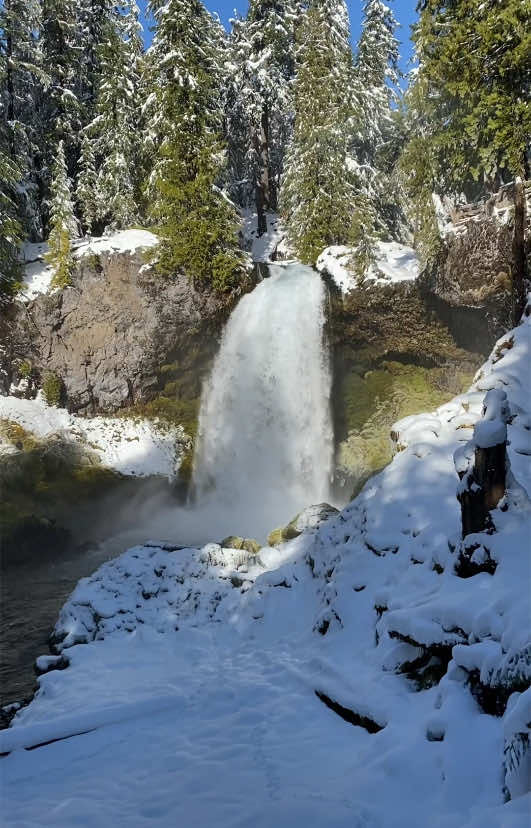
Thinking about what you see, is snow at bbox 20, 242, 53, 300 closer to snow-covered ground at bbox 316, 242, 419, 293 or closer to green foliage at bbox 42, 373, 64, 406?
green foliage at bbox 42, 373, 64, 406

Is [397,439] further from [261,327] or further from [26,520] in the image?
[26,520]

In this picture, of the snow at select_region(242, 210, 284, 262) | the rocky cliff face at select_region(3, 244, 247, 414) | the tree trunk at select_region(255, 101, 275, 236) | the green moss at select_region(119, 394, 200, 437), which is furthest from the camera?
the tree trunk at select_region(255, 101, 275, 236)

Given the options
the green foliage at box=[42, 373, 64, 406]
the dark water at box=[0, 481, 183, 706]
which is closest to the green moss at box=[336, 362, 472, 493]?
the dark water at box=[0, 481, 183, 706]

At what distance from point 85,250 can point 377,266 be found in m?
11.2

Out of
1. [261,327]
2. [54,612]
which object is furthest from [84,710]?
[261,327]

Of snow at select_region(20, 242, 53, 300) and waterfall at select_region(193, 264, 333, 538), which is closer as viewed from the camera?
waterfall at select_region(193, 264, 333, 538)

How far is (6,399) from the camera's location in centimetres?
2055

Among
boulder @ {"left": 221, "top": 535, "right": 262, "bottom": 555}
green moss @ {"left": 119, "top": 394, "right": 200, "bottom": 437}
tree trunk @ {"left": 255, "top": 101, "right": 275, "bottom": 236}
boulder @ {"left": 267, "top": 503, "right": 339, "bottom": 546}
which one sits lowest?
boulder @ {"left": 221, "top": 535, "right": 262, "bottom": 555}

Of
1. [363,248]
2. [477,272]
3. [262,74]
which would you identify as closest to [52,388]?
[363,248]

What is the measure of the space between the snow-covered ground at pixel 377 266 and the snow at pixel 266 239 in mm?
9381

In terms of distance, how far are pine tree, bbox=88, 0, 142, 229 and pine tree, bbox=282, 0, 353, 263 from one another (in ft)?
24.3

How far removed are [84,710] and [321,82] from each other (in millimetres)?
24056

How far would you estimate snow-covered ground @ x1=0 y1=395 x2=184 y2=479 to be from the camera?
20.1m

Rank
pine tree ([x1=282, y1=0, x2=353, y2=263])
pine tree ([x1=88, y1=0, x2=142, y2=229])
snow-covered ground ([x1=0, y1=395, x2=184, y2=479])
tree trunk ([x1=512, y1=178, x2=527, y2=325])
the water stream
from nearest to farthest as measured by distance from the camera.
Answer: tree trunk ([x1=512, y1=178, x2=527, y2=325])
the water stream
snow-covered ground ([x1=0, y1=395, x2=184, y2=479])
pine tree ([x1=282, y1=0, x2=353, y2=263])
pine tree ([x1=88, y1=0, x2=142, y2=229])
